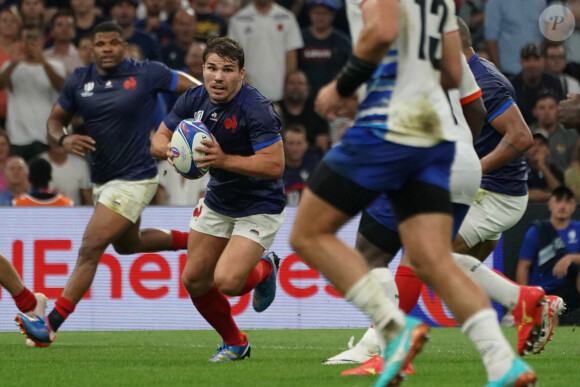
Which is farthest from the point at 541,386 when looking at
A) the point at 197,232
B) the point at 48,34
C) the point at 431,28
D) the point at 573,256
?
the point at 48,34

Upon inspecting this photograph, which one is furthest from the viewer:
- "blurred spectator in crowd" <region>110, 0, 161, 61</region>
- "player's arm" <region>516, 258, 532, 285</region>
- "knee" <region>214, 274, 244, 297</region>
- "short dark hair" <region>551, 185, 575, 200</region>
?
"blurred spectator in crowd" <region>110, 0, 161, 61</region>

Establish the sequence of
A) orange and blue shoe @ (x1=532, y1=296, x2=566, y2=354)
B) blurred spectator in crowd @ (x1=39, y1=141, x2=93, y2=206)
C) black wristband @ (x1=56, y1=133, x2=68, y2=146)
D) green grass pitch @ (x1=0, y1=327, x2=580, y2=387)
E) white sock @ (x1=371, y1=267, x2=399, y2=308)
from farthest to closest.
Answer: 1. blurred spectator in crowd @ (x1=39, y1=141, x2=93, y2=206)
2. black wristband @ (x1=56, y1=133, x2=68, y2=146)
3. orange and blue shoe @ (x1=532, y1=296, x2=566, y2=354)
4. white sock @ (x1=371, y1=267, x2=399, y2=308)
5. green grass pitch @ (x1=0, y1=327, x2=580, y2=387)

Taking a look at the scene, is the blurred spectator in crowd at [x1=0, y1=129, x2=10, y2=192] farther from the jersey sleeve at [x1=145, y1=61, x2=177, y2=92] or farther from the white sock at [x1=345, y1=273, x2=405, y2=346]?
the white sock at [x1=345, y1=273, x2=405, y2=346]

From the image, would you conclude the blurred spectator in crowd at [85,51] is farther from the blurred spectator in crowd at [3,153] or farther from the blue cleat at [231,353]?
the blue cleat at [231,353]

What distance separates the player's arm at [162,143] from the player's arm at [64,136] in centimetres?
176

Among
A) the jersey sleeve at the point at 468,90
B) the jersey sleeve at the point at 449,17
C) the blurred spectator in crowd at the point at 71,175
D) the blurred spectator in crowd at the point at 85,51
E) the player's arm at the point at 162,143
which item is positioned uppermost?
the jersey sleeve at the point at 449,17

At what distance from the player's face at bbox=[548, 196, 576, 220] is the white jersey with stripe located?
6.19 m

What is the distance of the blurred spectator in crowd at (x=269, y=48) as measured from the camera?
46.4 ft

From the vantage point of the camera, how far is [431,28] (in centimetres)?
504

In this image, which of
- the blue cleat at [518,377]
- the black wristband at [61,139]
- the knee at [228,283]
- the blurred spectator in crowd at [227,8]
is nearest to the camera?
the blue cleat at [518,377]

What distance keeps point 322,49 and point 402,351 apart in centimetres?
991

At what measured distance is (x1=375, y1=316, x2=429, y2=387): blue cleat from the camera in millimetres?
4750

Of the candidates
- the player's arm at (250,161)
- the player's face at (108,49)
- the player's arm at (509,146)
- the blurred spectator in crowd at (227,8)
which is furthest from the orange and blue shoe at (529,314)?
the blurred spectator in crowd at (227,8)

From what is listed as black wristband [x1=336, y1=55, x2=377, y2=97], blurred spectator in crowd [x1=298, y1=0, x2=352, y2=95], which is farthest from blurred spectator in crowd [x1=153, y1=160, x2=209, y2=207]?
black wristband [x1=336, y1=55, x2=377, y2=97]
